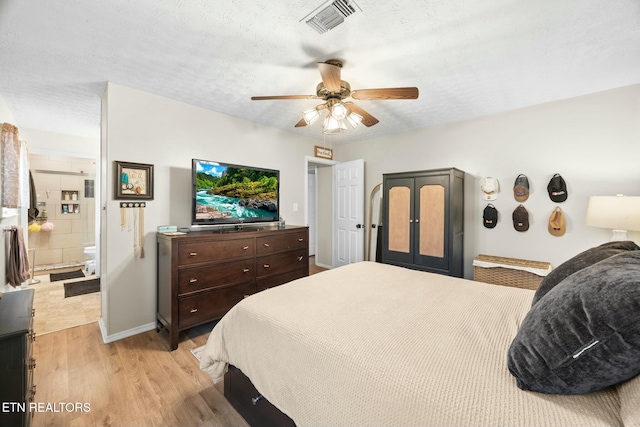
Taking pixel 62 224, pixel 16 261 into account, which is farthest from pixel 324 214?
pixel 62 224

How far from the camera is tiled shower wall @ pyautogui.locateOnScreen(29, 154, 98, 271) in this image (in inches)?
191

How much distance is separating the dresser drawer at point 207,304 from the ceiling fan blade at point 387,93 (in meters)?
2.17

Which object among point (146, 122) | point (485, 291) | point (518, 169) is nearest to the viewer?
point (485, 291)

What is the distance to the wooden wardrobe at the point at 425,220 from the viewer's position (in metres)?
3.12

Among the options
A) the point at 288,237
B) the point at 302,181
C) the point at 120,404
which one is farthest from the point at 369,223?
the point at 120,404

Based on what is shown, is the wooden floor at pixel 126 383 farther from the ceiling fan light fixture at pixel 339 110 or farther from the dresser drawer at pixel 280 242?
the ceiling fan light fixture at pixel 339 110

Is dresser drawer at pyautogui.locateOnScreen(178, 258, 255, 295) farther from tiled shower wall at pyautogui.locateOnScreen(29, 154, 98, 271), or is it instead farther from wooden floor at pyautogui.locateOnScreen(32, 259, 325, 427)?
tiled shower wall at pyautogui.locateOnScreen(29, 154, 98, 271)

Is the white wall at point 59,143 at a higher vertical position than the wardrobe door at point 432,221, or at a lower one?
higher

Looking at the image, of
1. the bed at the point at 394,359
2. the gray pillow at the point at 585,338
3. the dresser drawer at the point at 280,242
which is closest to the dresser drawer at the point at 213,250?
the dresser drawer at the point at 280,242

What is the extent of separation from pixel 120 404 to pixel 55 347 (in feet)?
4.05

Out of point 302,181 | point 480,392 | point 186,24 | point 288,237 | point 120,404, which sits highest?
point 186,24

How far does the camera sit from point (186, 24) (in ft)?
5.54

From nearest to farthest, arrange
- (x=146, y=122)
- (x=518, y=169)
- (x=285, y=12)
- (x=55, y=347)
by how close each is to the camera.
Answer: (x=285, y=12)
(x=55, y=347)
(x=146, y=122)
(x=518, y=169)

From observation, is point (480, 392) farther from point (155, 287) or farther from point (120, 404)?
point (155, 287)
